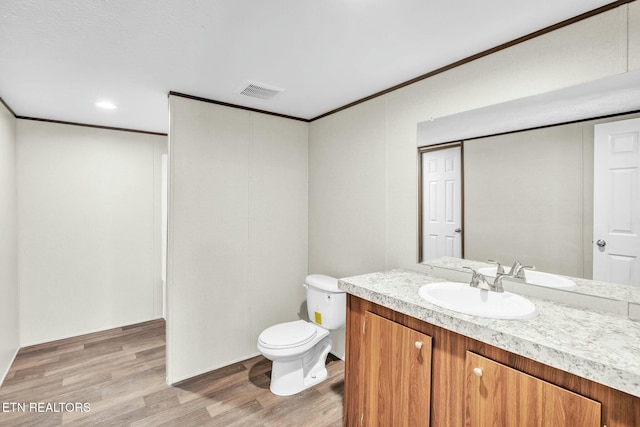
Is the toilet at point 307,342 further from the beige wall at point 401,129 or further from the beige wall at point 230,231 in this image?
the beige wall at point 230,231

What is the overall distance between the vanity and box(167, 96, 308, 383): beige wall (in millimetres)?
1290

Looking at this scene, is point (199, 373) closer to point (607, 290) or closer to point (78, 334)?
point (78, 334)

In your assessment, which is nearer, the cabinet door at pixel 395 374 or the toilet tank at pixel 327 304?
the cabinet door at pixel 395 374

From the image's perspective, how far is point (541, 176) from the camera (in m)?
1.59

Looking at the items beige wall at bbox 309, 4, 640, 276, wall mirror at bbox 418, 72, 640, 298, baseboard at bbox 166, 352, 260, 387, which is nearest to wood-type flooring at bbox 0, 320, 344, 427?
baseboard at bbox 166, 352, 260, 387

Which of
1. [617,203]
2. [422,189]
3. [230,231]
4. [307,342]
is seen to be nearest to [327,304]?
[307,342]

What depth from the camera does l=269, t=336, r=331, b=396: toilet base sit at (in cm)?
236

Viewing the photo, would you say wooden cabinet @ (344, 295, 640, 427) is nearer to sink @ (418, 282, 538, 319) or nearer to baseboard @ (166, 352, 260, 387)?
sink @ (418, 282, 538, 319)

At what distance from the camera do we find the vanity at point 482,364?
3.20 feet

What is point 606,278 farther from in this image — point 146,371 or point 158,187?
point 158,187

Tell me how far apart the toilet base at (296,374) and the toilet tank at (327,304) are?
0.86 ft

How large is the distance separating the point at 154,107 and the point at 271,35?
1.69 meters

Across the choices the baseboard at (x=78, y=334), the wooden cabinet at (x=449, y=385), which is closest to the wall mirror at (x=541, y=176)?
the wooden cabinet at (x=449, y=385)

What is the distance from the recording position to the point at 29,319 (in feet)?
10.3
